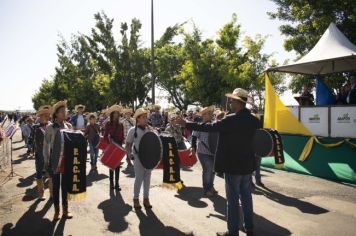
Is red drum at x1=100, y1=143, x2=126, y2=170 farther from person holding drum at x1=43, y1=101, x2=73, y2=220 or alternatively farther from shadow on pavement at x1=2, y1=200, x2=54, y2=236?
shadow on pavement at x1=2, y1=200, x2=54, y2=236

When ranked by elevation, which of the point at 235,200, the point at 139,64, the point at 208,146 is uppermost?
the point at 139,64

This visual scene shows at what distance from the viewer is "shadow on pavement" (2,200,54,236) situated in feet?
18.1

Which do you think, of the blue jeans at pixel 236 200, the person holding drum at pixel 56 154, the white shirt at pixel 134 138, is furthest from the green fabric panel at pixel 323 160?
the person holding drum at pixel 56 154

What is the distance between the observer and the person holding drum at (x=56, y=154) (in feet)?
19.0

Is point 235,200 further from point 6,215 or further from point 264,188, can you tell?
point 6,215

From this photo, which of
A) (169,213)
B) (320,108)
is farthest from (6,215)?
(320,108)

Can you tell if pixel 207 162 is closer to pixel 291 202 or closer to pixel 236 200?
pixel 291 202

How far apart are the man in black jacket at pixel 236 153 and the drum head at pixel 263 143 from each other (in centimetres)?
383

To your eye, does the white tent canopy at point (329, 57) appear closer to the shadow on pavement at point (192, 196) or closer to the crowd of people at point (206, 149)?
the crowd of people at point (206, 149)

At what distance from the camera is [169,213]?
646cm

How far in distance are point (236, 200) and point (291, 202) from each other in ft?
9.46

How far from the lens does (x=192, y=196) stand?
25.7ft

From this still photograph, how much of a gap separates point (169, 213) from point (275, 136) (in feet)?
13.9

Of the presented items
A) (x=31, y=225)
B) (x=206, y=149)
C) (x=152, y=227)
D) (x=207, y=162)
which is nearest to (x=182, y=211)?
(x=152, y=227)
